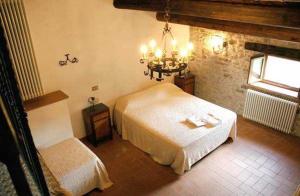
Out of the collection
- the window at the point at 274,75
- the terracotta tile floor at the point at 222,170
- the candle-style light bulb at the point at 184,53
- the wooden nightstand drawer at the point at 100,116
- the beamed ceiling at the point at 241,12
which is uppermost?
the beamed ceiling at the point at 241,12

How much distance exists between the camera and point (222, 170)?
4441 millimetres

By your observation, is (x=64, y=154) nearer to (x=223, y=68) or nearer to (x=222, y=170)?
(x=222, y=170)

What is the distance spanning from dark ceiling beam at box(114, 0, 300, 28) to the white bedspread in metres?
2.72

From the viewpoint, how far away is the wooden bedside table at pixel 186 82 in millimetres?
6551

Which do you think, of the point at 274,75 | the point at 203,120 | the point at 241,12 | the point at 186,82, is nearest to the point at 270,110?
the point at 274,75

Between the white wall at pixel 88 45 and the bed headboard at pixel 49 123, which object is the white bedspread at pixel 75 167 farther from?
the white wall at pixel 88 45

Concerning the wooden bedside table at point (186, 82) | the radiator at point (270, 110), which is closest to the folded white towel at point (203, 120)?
the radiator at point (270, 110)

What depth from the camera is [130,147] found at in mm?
5121

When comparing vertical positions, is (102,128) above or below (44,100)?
below

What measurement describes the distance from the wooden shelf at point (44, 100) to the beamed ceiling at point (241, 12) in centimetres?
209

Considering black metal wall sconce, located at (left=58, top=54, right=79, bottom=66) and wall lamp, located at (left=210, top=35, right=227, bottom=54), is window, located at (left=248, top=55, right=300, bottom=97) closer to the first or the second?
wall lamp, located at (left=210, top=35, right=227, bottom=54)

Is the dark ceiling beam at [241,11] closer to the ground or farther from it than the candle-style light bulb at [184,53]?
farther from it

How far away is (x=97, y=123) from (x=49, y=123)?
1.00 meters

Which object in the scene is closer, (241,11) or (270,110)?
(241,11)
